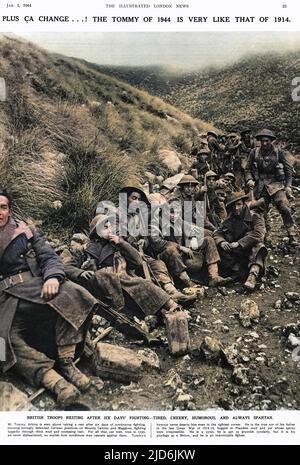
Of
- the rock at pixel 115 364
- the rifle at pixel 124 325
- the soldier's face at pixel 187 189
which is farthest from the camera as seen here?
the soldier's face at pixel 187 189

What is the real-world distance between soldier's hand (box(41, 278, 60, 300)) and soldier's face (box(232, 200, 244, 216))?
102 inches

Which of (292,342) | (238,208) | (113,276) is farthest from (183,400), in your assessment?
(238,208)

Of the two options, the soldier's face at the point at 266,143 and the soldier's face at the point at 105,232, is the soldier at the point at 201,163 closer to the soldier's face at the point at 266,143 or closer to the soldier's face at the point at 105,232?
the soldier's face at the point at 266,143

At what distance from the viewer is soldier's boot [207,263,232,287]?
6.00m

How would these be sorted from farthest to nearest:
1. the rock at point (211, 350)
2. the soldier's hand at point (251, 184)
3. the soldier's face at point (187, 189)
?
the soldier's hand at point (251, 184), the soldier's face at point (187, 189), the rock at point (211, 350)

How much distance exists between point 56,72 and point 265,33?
2.90 metres

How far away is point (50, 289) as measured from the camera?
4.71m

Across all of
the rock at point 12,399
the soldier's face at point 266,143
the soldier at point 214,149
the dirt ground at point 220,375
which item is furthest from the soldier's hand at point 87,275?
the soldier at point 214,149

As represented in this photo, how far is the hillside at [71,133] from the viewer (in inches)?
240

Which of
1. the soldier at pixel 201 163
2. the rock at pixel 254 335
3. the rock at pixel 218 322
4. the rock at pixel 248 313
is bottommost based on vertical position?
the rock at pixel 254 335

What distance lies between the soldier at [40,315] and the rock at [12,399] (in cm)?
22

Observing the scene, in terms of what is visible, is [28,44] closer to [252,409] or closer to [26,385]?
[26,385]

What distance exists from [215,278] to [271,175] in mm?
1824

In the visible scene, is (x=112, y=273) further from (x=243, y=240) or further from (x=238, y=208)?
(x=238, y=208)
